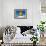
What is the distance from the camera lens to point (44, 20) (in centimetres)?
566

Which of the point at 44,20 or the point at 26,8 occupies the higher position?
the point at 26,8

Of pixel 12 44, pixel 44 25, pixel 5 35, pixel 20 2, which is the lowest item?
pixel 12 44

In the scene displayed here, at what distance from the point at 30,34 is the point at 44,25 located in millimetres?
703

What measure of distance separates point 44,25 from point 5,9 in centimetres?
179

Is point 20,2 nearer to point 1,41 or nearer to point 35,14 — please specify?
point 35,14

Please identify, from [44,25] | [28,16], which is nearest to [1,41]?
[28,16]

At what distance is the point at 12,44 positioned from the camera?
5551mm

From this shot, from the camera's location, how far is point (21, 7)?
571 centimetres

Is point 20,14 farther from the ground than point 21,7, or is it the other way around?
point 21,7

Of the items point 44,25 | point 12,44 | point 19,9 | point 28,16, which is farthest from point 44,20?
point 12,44

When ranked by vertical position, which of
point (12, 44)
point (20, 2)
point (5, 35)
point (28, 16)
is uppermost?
point (20, 2)

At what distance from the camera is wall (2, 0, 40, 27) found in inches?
223

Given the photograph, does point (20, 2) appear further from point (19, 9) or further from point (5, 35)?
point (5, 35)

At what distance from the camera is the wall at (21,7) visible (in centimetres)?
566
